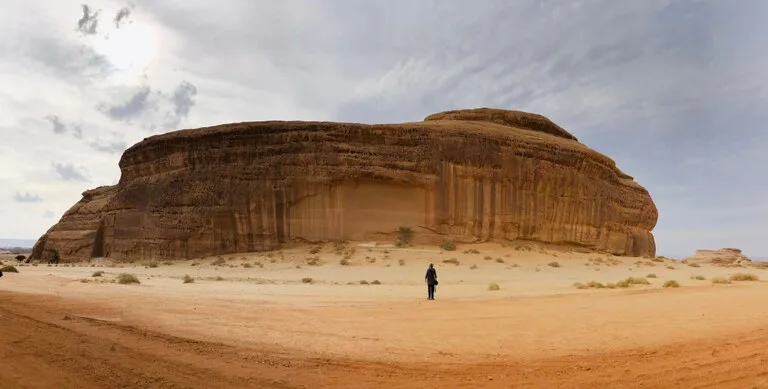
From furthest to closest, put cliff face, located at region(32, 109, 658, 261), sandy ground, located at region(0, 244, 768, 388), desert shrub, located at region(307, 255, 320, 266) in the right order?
cliff face, located at region(32, 109, 658, 261), desert shrub, located at region(307, 255, 320, 266), sandy ground, located at region(0, 244, 768, 388)

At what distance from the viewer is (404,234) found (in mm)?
39906

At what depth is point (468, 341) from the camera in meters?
10.1

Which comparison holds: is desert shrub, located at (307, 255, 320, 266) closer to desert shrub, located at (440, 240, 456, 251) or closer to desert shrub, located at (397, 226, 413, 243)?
desert shrub, located at (397, 226, 413, 243)

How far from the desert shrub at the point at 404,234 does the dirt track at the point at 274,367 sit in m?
30.4

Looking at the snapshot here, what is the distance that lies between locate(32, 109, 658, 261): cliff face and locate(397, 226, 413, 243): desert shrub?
0.43 metres

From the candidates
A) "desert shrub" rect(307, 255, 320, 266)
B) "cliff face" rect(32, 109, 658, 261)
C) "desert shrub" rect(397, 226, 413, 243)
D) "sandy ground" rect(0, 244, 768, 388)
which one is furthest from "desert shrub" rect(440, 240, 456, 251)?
"sandy ground" rect(0, 244, 768, 388)

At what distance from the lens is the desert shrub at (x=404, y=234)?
3965 centimetres

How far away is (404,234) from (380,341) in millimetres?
30111

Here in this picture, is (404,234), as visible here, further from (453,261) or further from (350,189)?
(453,261)

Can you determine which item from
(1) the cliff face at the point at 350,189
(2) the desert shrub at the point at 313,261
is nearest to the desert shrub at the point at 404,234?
(1) the cliff face at the point at 350,189

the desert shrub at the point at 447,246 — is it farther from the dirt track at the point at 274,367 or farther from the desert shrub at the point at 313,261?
the dirt track at the point at 274,367

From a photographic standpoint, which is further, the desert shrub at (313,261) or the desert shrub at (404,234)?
the desert shrub at (404,234)

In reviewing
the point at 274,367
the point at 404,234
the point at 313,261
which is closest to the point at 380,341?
the point at 274,367

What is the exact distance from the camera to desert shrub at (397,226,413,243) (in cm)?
3965
